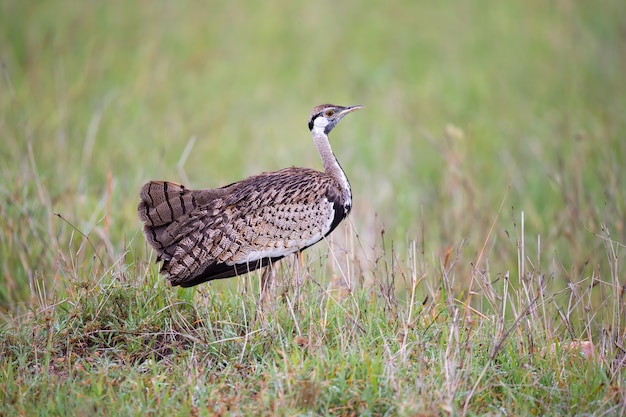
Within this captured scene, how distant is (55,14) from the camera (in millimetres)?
11914

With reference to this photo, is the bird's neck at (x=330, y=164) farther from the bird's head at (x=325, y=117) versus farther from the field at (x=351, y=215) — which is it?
the field at (x=351, y=215)

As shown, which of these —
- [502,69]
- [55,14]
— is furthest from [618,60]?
[55,14]

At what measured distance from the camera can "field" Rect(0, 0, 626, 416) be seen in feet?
13.8

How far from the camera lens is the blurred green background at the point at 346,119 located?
7.47 metres

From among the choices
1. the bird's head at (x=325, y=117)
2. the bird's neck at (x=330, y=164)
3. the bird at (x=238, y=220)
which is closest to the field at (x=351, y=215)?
the bird at (x=238, y=220)

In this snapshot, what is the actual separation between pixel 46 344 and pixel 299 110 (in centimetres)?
683

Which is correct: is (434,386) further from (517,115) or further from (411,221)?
(517,115)

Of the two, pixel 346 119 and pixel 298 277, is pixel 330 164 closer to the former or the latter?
pixel 298 277

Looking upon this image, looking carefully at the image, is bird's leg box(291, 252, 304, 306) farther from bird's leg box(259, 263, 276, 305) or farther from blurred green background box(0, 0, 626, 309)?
blurred green background box(0, 0, 626, 309)

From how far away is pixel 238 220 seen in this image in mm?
5188

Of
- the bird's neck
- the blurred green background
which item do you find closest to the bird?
Result: the bird's neck

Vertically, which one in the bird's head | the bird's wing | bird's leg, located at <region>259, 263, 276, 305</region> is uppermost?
the bird's head

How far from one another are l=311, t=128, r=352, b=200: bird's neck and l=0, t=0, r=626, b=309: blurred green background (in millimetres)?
1542

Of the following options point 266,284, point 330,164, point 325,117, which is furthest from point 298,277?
point 325,117
